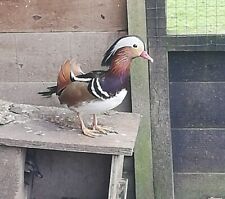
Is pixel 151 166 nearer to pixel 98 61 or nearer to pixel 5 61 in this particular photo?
pixel 98 61

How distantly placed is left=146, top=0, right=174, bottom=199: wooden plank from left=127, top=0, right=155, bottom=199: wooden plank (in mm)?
22

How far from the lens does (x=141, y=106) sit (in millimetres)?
2773

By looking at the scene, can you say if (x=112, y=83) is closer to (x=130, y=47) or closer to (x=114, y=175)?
(x=130, y=47)

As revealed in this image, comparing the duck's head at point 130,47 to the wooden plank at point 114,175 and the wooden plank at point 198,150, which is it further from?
the wooden plank at point 198,150

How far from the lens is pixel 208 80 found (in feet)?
9.12

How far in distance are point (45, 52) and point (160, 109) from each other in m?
0.51

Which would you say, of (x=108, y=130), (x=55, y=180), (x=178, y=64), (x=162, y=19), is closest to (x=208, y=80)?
(x=178, y=64)

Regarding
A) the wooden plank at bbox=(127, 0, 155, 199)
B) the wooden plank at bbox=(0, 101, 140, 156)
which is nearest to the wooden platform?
the wooden plank at bbox=(0, 101, 140, 156)

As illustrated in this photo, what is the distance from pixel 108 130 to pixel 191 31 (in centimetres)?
53

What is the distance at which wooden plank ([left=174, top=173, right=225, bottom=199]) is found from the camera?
113 inches

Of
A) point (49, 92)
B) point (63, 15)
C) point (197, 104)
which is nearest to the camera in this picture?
point (49, 92)

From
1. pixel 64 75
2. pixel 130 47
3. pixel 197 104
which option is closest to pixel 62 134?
pixel 64 75

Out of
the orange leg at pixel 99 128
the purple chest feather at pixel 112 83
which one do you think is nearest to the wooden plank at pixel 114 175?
the orange leg at pixel 99 128

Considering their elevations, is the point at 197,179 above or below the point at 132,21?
below
